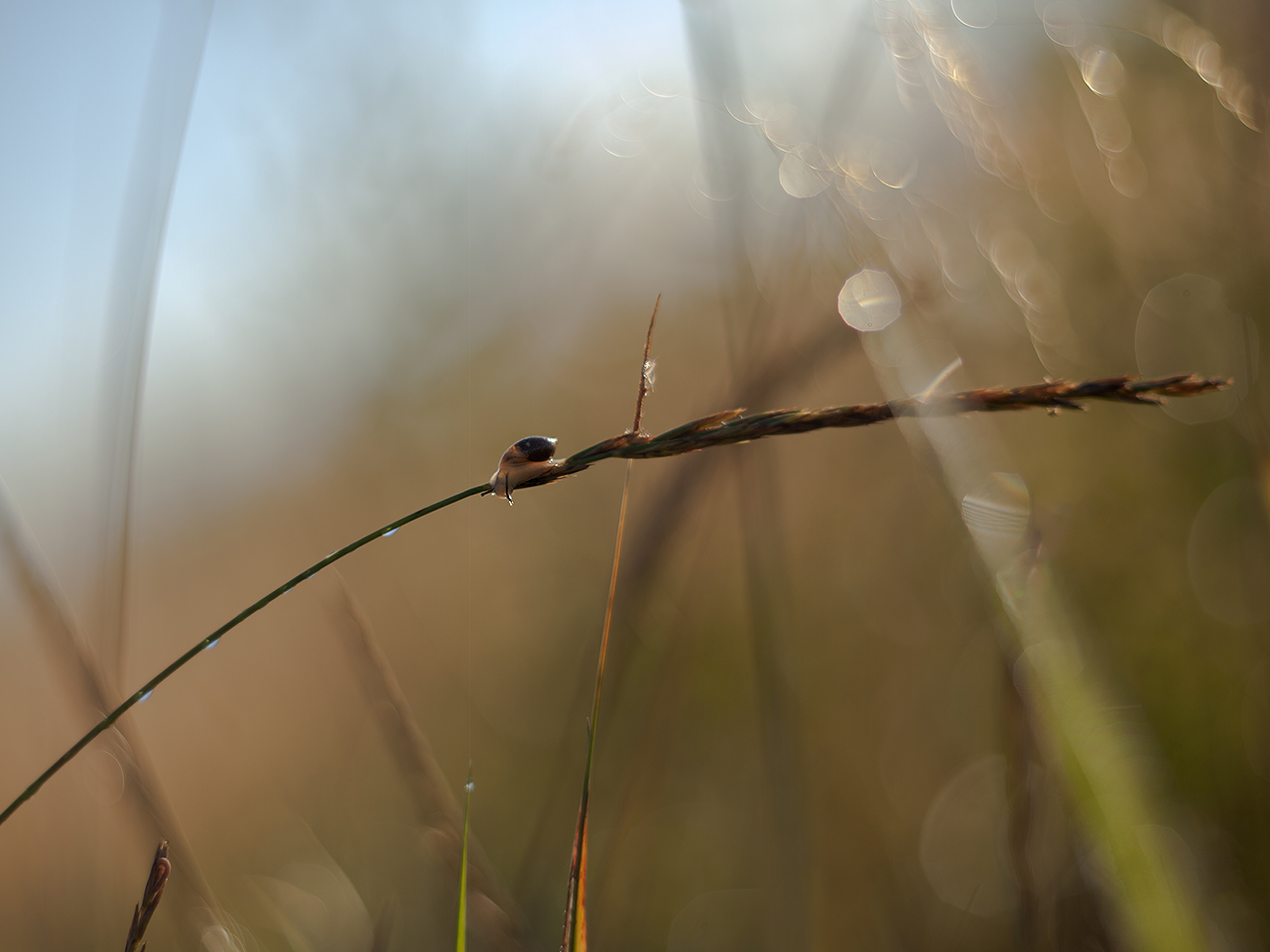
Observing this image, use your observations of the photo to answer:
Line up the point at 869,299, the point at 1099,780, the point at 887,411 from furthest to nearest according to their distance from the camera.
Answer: the point at 869,299 → the point at 1099,780 → the point at 887,411

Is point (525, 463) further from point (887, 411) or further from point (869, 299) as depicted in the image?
point (869, 299)

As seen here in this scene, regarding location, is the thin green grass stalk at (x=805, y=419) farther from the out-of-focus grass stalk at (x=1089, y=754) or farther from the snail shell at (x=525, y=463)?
the out-of-focus grass stalk at (x=1089, y=754)

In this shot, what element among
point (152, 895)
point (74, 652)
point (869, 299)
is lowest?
point (152, 895)

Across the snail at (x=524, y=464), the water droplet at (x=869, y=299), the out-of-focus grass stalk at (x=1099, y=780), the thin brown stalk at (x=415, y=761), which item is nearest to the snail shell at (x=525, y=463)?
the snail at (x=524, y=464)

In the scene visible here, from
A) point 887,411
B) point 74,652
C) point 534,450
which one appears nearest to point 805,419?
point 887,411

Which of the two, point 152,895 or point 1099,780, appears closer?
point 152,895

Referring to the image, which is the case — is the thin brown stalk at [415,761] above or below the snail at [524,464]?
below
